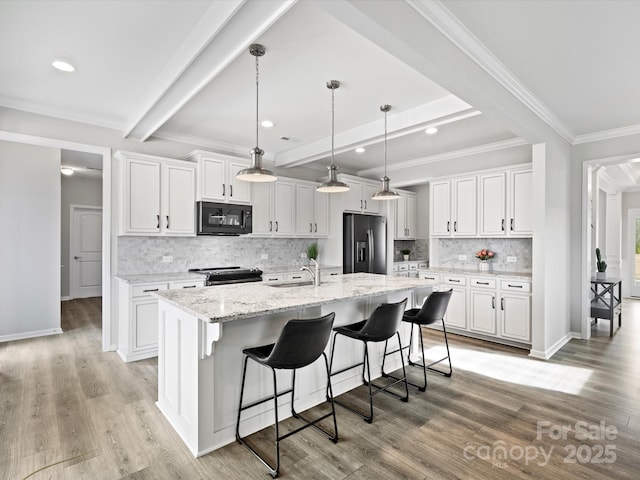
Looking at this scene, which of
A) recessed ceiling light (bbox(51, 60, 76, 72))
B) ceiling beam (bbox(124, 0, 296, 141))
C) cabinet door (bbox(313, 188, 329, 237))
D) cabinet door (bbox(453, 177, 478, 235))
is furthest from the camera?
cabinet door (bbox(313, 188, 329, 237))

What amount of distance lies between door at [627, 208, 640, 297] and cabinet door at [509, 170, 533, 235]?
18.7 feet

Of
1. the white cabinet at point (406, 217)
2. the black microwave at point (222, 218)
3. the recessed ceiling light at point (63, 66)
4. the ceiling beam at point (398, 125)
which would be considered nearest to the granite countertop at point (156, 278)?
the black microwave at point (222, 218)

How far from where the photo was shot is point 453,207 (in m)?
5.21

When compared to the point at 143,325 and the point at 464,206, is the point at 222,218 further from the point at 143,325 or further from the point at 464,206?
the point at 464,206

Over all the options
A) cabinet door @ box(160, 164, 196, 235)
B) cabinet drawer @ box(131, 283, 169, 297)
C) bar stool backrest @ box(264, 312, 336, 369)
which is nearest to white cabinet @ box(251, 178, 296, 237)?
cabinet door @ box(160, 164, 196, 235)

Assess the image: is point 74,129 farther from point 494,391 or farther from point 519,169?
point 519,169

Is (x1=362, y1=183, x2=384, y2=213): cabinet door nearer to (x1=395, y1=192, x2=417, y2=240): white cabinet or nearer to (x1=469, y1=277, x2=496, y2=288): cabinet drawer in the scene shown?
(x1=395, y1=192, x2=417, y2=240): white cabinet

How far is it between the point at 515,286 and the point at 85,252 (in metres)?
8.42

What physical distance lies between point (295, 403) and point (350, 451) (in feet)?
1.93

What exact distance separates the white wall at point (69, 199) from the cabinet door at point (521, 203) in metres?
8.03

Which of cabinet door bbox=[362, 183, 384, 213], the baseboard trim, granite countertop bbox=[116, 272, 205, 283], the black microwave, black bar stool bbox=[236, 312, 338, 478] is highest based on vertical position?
cabinet door bbox=[362, 183, 384, 213]

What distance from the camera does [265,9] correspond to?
1.92 metres

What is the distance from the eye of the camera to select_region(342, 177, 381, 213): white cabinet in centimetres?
577

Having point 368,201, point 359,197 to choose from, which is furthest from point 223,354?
point 368,201
